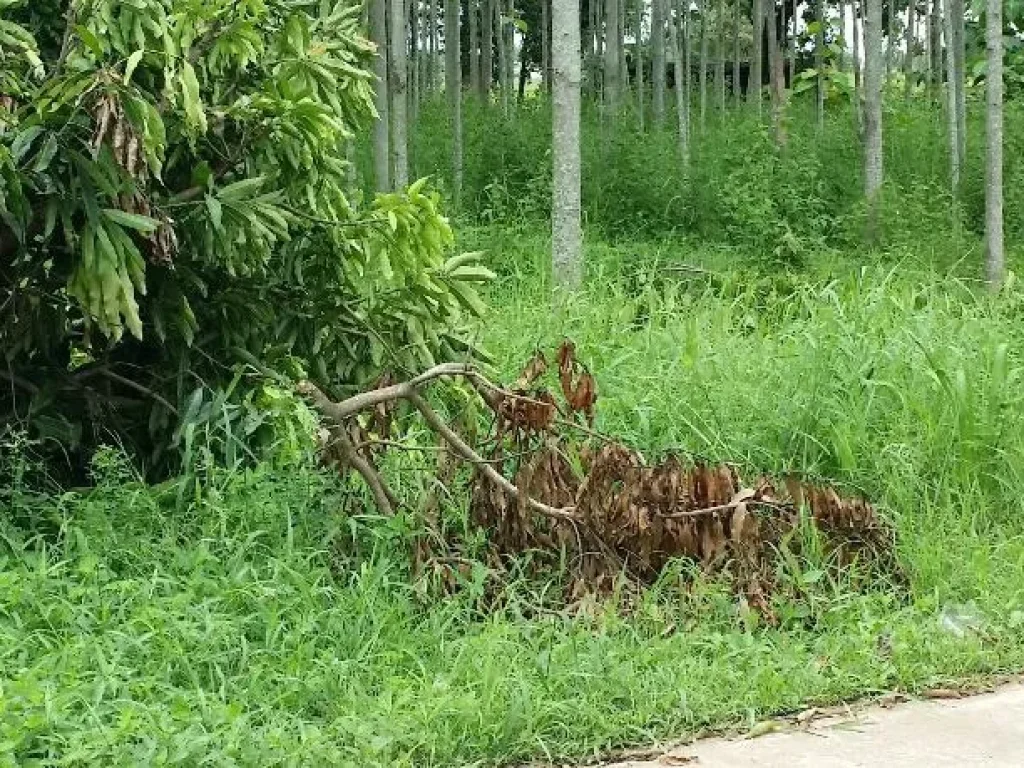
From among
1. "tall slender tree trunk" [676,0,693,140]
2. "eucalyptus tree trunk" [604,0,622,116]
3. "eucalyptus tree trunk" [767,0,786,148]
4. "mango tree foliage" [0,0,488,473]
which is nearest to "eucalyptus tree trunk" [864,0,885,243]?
"tall slender tree trunk" [676,0,693,140]

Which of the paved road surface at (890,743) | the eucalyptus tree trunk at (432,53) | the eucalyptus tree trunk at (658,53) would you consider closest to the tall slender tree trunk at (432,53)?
the eucalyptus tree trunk at (432,53)

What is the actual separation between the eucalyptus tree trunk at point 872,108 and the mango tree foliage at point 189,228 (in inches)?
204

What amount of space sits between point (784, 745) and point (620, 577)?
1.02m

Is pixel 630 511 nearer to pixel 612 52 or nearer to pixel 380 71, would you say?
pixel 380 71

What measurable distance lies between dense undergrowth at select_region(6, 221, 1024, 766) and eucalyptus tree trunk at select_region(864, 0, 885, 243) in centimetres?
→ 373

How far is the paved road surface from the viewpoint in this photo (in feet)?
10.6

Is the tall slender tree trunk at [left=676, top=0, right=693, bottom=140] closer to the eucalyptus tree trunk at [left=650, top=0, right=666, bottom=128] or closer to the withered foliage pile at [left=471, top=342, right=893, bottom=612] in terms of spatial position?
the eucalyptus tree trunk at [left=650, top=0, right=666, bottom=128]

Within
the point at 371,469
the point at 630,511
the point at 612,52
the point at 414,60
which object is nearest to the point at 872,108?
the point at 612,52

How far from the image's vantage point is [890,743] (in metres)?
3.38

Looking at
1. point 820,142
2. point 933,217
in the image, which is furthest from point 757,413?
point 820,142

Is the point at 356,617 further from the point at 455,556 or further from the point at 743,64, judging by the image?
the point at 743,64

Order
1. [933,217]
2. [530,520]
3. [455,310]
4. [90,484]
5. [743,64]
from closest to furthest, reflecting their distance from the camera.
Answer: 1. [530,520]
2. [90,484]
3. [455,310]
4. [933,217]
5. [743,64]

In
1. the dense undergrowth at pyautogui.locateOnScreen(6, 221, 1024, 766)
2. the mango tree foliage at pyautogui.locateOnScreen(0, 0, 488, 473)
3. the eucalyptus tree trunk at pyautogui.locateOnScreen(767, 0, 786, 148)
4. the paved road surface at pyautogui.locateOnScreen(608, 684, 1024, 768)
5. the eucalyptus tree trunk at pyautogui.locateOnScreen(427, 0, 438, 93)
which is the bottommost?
the paved road surface at pyautogui.locateOnScreen(608, 684, 1024, 768)

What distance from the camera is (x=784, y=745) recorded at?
11.0ft
